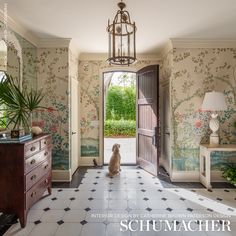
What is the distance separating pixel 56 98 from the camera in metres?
3.85

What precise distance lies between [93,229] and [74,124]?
8.03 ft

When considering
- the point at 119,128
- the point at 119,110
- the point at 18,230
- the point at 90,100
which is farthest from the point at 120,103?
the point at 18,230

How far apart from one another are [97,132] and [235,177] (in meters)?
3.02

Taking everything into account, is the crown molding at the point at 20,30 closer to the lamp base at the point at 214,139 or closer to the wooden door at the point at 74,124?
the wooden door at the point at 74,124

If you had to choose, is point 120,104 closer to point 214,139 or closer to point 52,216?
point 214,139

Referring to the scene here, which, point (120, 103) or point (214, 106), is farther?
point (120, 103)

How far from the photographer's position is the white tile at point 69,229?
2203mm

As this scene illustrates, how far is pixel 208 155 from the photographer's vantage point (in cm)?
345

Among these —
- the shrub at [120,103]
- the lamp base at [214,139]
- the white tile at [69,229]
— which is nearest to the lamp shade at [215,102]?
the lamp base at [214,139]

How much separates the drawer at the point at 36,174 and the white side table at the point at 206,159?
9.09ft

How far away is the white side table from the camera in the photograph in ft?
11.2

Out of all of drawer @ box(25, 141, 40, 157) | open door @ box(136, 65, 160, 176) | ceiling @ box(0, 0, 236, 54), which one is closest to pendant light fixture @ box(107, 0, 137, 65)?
ceiling @ box(0, 0, 236, 54)

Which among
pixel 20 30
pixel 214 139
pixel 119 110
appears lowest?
pixel 214 139

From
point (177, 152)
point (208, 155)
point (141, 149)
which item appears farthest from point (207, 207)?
point (141, 149)
